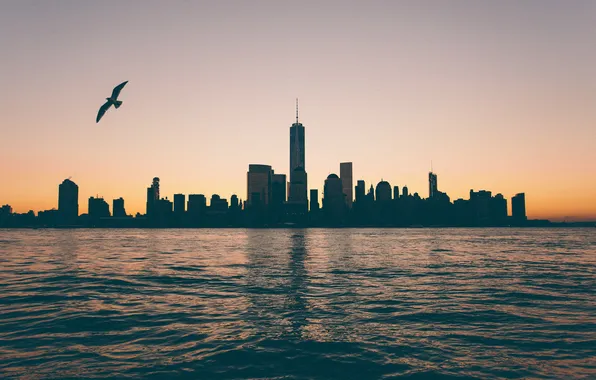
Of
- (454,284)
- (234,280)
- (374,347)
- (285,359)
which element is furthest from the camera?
(234,280)

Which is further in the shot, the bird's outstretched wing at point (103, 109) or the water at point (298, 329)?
the bird's outstretched wing at point (103, 109)

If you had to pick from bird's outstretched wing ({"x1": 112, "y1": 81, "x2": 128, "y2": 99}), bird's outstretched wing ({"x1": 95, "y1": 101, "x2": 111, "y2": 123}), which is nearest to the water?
bird's outstretched wing ({"x1": 95, "y1": 101, "x2": 111, "y2": 123})

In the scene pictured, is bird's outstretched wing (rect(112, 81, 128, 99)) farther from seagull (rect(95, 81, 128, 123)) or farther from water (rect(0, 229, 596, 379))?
water (rect(0, 229, 596, 379))

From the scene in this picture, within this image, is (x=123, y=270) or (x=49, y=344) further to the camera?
(x=123, y=270)

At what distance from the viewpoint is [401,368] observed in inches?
565

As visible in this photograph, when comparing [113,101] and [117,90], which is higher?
[117,90]

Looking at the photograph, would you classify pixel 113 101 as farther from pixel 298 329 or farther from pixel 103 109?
pixel 298 329

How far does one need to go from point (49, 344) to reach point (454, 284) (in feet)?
99.0

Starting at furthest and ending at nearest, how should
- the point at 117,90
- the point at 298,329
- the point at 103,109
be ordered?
the point at 103,109
the point at 117,90
the point at 298,329

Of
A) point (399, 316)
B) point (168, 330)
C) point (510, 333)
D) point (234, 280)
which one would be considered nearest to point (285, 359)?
point (168, 330)

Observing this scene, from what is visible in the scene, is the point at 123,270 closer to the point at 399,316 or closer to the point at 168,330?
the point at 168,330

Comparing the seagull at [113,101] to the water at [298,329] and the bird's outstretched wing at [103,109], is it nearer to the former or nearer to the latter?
the bird's outstretched wing at [103,109]

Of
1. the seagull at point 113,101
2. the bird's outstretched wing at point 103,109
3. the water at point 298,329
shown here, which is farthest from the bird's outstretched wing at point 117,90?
the water at point 298,329

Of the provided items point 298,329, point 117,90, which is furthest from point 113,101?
point 298,329
